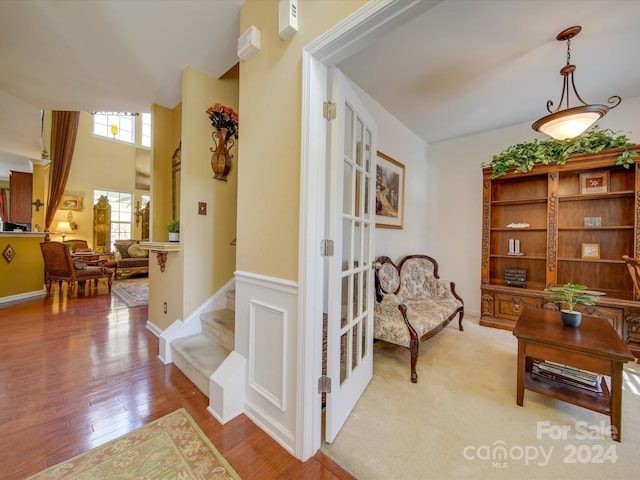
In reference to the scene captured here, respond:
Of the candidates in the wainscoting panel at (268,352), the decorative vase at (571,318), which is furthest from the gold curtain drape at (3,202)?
the decorative vase at (571,318)

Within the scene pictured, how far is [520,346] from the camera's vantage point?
67.6 inches

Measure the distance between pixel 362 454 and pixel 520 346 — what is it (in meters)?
1.31

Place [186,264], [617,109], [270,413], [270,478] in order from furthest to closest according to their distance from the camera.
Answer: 1. [617,109]
2. [186,264]
3. [270,413]
4. [270,478]

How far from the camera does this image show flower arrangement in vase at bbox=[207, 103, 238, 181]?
2.40m

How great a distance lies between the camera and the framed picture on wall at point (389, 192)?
2920mm

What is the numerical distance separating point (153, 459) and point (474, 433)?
1.81 metres

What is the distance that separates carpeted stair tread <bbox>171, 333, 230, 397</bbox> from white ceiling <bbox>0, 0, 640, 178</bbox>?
2.36 metres

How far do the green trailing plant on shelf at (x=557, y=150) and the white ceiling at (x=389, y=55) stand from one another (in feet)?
1.48

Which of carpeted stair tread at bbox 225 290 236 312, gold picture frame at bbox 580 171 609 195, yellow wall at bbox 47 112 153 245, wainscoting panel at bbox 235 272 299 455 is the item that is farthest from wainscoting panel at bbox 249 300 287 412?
yellow wall at bbox 47 112 153 245

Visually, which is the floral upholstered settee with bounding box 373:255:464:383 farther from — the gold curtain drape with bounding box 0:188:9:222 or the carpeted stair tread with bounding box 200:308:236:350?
the gold curtain drape with bounding box 0:188:9:222

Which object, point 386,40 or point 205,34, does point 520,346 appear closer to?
point 386,40

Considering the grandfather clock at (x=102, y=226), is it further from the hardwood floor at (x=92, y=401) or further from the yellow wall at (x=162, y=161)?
the yellow wall at (x=162, y=161)

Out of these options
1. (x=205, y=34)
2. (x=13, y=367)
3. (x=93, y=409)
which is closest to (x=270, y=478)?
(x=93, y=409)

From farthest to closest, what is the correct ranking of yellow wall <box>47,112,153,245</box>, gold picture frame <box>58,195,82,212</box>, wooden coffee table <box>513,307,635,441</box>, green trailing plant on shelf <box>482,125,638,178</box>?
yellow wall <box>47,112,153,245</box> → gold picture frame <box>58,195,82,212</box> → green trailing plant on shelf <box>482,125,638,178</box> → wooden coffee table <box>513,307,635,441</box>
